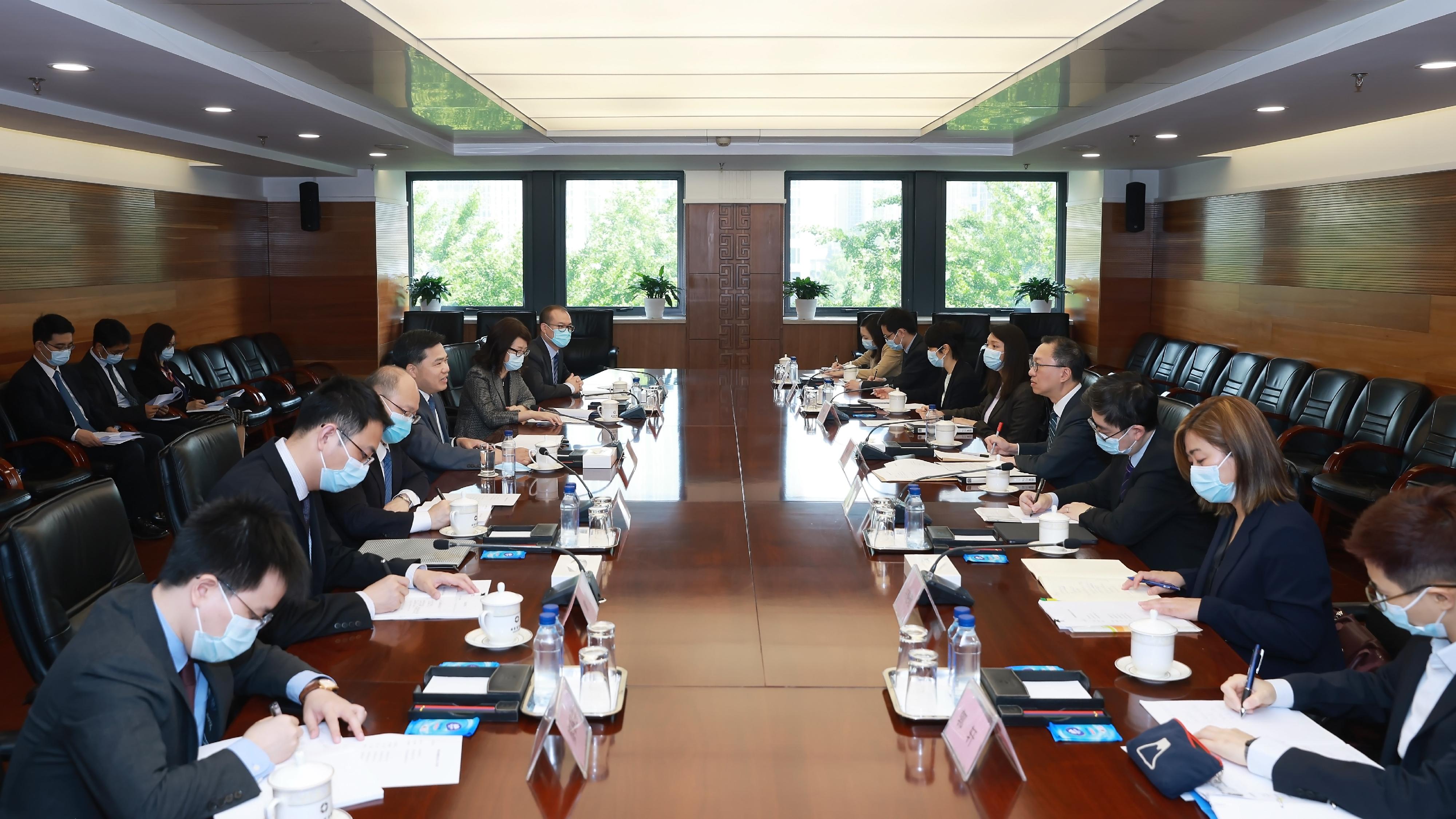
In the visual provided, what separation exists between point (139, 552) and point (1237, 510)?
5.47 m

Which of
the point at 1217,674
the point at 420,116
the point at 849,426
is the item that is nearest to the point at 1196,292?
the point at 849,426

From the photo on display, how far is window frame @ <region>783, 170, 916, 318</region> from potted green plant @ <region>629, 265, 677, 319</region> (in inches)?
46.6

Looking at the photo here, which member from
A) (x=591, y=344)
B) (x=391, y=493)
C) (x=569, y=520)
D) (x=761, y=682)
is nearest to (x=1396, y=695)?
(x=761, y=682)

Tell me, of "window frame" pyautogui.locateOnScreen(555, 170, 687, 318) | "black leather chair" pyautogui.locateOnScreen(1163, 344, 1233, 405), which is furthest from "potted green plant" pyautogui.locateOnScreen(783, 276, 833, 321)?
"black leather chair" pyautogui.locateOnScreen(1163, 344, 1233, 405)

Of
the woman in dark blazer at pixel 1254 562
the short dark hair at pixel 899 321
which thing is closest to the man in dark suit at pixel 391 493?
the woman in dark blazer at pixel 1254 562

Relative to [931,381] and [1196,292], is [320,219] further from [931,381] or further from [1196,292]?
[1196,292]

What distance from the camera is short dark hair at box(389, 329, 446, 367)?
4.75 meters

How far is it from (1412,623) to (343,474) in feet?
7.85

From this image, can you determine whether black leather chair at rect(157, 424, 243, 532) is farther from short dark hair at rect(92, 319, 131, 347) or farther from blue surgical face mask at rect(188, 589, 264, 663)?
short dark hair at rect(92, 319, 131, 347)

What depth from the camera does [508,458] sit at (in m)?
4.30

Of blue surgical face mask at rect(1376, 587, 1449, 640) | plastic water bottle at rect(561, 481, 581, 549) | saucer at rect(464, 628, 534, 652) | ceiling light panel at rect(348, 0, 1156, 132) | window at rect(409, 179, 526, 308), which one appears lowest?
saucer at rect(464, 628, 534, 652)

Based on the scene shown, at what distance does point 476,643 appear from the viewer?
244 centimetres

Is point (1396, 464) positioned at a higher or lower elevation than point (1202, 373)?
lower

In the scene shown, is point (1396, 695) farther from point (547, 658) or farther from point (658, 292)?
point (658, 292)
